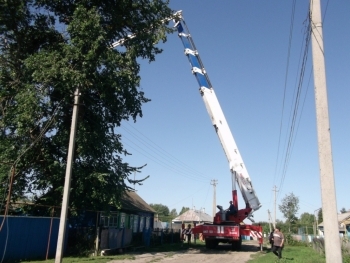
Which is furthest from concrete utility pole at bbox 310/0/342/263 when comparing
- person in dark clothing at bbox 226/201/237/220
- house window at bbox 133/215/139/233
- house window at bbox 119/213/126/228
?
house window at bbox 133/215/139/233

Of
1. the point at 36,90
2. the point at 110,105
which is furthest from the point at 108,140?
the point at 36,90

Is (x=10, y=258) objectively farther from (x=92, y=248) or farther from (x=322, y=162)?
(x=322, y=162)

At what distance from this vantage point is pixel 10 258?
14438mm

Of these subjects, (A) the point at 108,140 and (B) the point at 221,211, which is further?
(B) the point at 221,211

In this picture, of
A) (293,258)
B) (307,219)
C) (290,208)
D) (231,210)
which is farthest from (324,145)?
(307,219)

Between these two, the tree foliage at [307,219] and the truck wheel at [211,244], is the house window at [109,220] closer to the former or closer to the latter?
the truck wheel at [211,244]

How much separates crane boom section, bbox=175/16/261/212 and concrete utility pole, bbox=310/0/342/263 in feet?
44.5

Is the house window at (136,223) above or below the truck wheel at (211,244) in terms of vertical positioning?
above

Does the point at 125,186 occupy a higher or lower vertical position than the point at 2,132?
lower

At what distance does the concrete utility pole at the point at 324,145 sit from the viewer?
700cm

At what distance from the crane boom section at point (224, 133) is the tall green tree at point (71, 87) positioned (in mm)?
3742

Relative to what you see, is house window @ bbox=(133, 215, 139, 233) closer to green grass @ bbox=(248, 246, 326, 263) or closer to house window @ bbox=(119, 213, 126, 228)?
house window @ bbox=(119, 213, 126, 228)

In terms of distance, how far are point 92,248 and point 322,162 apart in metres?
14.0

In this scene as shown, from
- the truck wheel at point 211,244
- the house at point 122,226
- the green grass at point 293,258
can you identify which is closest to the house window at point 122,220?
the house at point 122,226
